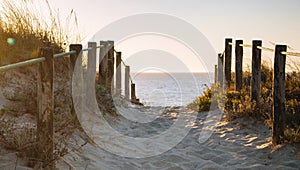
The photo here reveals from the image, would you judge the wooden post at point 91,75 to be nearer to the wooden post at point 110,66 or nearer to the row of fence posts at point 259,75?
the wooden post at point 110,66

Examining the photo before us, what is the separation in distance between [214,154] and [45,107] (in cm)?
271

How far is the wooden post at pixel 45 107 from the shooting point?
358 centimetres

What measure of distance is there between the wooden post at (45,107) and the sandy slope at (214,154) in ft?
1.27

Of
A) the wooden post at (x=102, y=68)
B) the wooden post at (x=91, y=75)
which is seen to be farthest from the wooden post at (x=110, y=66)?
the wooden post at (x=91, y=75)

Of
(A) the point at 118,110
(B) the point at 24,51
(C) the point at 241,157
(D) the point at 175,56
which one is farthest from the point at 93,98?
(D) the point at 175,56

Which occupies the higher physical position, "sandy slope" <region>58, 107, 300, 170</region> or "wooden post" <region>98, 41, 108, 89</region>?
"wooden post" <region>98, 41, 108, 89</region>

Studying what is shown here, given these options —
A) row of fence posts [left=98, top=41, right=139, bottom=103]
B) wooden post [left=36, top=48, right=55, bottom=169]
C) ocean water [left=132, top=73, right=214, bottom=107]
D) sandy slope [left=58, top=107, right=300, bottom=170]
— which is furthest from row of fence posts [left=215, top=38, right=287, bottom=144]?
wooden post [left=36, top=48, right=55, bottom=169]

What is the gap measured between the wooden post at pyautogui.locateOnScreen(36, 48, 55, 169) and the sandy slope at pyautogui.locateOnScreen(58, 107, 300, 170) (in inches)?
15.2

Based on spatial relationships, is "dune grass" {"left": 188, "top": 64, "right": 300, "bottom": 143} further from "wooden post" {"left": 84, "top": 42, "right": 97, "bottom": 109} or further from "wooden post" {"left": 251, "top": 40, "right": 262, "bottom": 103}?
"wooden post" {"left": 84, "top": 42, "right": 97, "bottom": 109}

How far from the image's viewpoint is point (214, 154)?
5.34 m

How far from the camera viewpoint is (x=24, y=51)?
248 inches

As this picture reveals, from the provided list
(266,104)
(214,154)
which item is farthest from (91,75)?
(266,104)

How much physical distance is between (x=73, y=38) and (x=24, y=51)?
1.32 metres

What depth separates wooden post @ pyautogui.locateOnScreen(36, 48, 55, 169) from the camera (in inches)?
141
